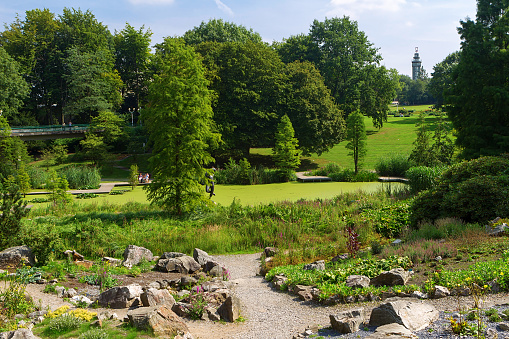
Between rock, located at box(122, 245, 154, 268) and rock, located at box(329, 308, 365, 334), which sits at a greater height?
rock, located at box(329, 308, 365, 334)

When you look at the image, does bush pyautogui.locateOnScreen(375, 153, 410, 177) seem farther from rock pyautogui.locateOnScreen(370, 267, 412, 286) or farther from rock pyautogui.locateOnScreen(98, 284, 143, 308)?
rock pyautogui.locateOnScreen(98, 284, 143, 308)

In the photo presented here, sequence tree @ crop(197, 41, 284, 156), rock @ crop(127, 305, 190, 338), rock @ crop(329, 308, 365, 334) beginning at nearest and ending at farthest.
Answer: rock @ crop(329, 308, 365, 334) < rock @ crop(127, 305, 190, 338) < tree @ crop(197, 41, 284, 156)

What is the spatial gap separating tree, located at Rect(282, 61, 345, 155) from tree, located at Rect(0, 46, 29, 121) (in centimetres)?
2768

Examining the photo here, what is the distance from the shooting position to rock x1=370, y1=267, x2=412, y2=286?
8.10m

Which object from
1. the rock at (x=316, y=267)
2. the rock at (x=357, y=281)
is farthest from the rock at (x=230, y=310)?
the rock at (x=316, y=267)

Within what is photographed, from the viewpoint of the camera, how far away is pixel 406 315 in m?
6.14

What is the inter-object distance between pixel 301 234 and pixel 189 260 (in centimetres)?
449

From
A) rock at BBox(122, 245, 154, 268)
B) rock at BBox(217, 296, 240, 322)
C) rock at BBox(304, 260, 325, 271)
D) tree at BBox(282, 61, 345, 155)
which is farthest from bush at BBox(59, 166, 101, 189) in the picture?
rock at BBox(217, 296, 240, 322)

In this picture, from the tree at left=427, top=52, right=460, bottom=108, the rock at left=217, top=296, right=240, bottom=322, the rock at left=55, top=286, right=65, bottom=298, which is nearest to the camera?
the rock at left=217, top=296, right=240, bottom=322

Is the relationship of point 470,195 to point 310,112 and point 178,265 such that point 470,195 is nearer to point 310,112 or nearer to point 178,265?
point 178,265

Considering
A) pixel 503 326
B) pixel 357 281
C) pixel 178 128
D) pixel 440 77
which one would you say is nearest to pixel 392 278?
pixel 357 281

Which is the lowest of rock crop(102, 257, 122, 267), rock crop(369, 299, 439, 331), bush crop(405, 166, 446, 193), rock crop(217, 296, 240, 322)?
rock crop(102, 257, 122, 267)

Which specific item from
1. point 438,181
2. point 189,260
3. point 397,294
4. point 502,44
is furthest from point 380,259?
point 502,44

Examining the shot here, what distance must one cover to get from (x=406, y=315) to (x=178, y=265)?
6.21m
